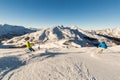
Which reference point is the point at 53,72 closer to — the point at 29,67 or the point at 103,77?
the point at 29,67

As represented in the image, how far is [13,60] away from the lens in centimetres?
1447

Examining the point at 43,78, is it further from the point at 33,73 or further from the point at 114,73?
the point at 114,73

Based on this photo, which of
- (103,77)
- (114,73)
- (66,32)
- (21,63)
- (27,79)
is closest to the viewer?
(27,79)

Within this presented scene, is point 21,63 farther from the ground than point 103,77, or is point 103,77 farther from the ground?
point 21,63

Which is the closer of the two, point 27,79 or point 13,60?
point 27,79

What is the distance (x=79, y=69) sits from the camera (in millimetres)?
12258

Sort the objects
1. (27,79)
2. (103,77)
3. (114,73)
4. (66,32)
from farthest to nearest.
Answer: (66,32) < (114,73) < (103,77) < (27,79)

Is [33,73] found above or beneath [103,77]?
above

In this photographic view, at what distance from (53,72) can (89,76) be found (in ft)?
9.73

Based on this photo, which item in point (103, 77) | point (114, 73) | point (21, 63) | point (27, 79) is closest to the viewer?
point (27, 79)

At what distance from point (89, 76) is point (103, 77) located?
1.14 metres

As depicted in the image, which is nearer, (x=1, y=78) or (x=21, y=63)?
(x=1, y=78)

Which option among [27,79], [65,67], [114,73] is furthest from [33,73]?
[114,73]

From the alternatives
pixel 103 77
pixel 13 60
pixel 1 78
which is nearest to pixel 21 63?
pixel 13 60
